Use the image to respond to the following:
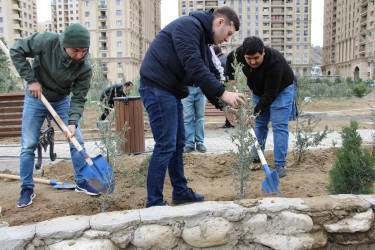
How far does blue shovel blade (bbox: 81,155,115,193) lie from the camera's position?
10.0ft

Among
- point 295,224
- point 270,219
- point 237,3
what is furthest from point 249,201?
point 237,3

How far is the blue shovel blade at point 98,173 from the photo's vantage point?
3.05 m

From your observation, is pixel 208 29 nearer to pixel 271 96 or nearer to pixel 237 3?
pixel 271 96

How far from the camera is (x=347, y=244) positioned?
248 cm

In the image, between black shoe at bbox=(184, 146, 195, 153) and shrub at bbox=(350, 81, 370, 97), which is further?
shrub at bbox=(350, 81, 370, 97)

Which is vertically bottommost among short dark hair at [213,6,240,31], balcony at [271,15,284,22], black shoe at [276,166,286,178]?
black shoe at [276,166,286,178]

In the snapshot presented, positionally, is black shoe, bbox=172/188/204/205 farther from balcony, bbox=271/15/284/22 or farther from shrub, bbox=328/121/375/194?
balcony, bbox=271/15/284/22

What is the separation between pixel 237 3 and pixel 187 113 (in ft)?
276

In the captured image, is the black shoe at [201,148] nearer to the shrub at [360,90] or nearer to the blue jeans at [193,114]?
the blue jeans at [193,114]

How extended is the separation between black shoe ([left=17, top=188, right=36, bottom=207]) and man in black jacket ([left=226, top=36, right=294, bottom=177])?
247cm

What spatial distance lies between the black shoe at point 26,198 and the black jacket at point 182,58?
154 cm

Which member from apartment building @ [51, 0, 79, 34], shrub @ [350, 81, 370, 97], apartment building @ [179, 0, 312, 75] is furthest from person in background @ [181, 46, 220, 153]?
apartment building @ [51, 0, 79, 34]

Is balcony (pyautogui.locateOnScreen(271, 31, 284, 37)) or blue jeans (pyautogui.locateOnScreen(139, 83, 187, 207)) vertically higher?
balcony (pyautogui.locateOnScreen(271, 31, 284, 37))

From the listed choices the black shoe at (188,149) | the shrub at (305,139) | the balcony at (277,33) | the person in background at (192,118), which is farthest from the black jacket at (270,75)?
the balcony at (277,33)
